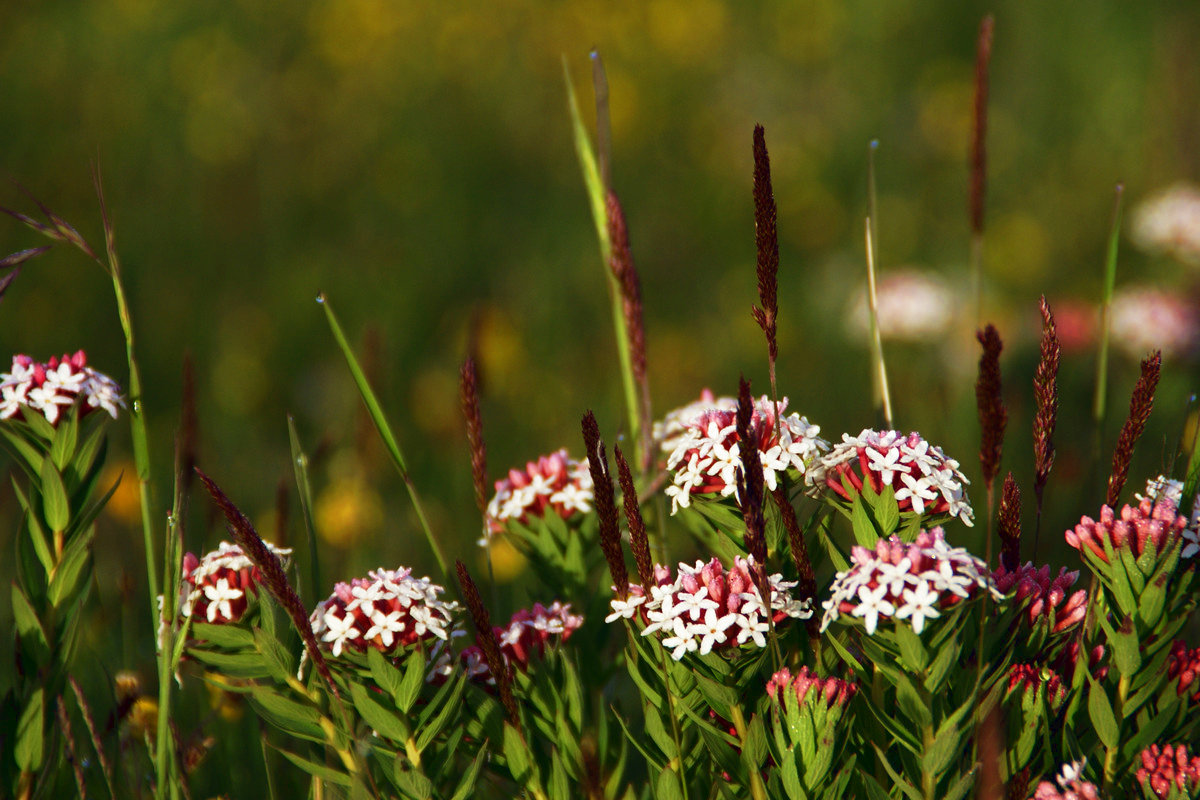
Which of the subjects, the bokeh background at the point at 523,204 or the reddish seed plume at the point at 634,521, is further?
the bokeh background at the point at 523,204

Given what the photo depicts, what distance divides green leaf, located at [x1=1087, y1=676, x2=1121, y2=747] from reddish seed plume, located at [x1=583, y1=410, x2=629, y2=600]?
0.57 metres

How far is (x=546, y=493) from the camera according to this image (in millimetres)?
1827

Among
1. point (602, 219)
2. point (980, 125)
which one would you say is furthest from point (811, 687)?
point (980, 125)

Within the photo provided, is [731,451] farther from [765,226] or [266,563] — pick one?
[266,563]

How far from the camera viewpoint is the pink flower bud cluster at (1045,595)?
1395 mm

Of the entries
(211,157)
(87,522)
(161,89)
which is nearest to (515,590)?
(87,522)

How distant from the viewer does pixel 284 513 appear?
215cm

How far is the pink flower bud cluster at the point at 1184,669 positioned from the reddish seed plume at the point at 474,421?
0.94m

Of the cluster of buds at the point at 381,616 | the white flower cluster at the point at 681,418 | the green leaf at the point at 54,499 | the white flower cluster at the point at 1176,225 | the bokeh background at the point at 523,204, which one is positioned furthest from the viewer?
the bokeh background at the point at 523,204

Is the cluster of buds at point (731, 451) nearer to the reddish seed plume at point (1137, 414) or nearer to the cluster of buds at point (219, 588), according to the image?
the reddish seed plume at point (1137, 414)

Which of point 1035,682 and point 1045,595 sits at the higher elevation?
point 1045,595

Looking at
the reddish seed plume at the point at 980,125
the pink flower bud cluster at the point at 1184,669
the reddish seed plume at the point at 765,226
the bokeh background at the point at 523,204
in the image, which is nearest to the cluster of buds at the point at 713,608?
the reddish seed plume at the point at 765,226

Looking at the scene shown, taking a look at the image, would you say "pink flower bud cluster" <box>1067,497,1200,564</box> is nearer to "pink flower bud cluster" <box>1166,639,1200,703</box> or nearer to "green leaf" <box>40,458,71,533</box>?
"pink flower bud cluster" <box>1166,639,1200,703</box>

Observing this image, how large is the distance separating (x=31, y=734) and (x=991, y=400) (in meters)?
1.33
